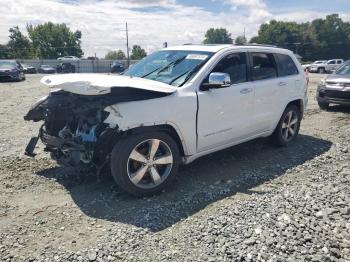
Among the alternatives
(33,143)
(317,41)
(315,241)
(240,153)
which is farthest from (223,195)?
(317,41)

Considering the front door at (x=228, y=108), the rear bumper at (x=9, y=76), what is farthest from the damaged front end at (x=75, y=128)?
the rear bumper at (x=9, y=76)

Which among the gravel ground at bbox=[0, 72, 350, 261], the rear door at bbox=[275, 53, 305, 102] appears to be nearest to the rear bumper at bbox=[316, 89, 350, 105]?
the rear door at bbox=[275, 53, 305, 102]

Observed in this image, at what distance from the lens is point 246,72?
552 cm

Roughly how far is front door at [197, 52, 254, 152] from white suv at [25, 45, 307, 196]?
0.04ft

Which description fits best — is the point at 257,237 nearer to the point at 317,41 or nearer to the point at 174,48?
the point at 174,48

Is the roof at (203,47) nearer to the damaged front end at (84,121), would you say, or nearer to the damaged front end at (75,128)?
the damaged front end at (84,121)

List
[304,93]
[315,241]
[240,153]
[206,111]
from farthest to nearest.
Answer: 1. [304,93]
2. [240,153]
3. [206,111]
4. [315,241]

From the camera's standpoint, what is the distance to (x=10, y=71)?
21.8 m

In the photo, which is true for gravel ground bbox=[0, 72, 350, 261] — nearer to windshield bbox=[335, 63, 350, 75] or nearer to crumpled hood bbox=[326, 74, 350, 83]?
crumpled hood bbox=[326, 74, 350, 83]

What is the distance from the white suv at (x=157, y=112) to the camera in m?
4.17

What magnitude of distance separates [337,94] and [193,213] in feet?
24.8

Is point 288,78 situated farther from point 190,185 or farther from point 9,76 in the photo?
point 9,76

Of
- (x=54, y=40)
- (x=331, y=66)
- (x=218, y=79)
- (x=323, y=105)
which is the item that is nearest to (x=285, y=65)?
(x=218, y=79)

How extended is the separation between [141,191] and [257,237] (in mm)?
1466
